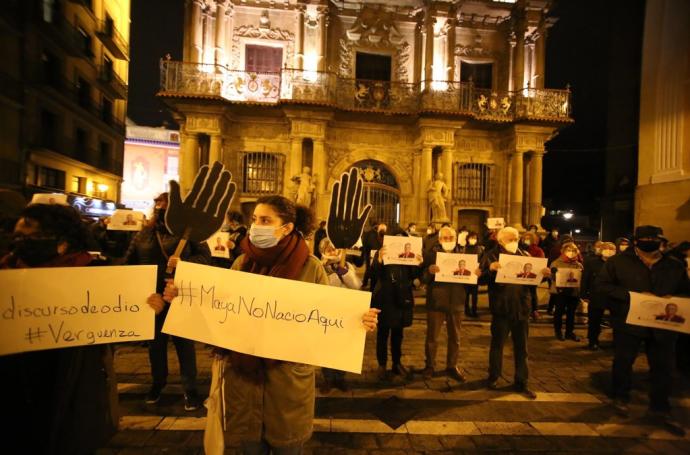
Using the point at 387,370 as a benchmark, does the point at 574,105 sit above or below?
above


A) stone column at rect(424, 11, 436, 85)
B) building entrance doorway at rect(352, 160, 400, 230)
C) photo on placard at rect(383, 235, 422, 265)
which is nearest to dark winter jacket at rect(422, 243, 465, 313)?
photo on placard at rect(383, 235, 422, 265)

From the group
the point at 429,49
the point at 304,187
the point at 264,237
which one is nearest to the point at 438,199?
the point at 304,187

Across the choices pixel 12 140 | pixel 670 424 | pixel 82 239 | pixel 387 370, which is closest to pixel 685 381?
pixel 670 424

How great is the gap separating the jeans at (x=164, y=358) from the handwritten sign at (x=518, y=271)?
3909 millimetres

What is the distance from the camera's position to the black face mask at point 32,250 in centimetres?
231

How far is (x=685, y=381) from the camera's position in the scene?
549 cm

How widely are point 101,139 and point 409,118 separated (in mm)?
24942

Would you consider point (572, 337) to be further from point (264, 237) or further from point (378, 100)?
point (378, 100)

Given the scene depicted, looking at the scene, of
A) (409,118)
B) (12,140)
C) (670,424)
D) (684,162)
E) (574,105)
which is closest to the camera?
(670,424)

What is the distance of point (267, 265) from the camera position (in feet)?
7.97

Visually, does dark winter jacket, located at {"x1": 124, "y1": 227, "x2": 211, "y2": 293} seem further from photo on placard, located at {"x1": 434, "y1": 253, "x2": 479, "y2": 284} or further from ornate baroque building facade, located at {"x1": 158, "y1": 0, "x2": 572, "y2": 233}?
ornate baroque building facade, located at {"x1": 158, "y1": 0, "x2": 572, "y2": 233}

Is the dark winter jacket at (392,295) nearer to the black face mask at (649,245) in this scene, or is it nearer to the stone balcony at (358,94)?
the black face mask at (649,245)

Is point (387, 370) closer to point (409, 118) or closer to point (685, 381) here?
point (685, 381)

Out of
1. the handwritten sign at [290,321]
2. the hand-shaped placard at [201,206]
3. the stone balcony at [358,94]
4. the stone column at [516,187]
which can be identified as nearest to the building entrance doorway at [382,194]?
the stone balcony at [358,94]
